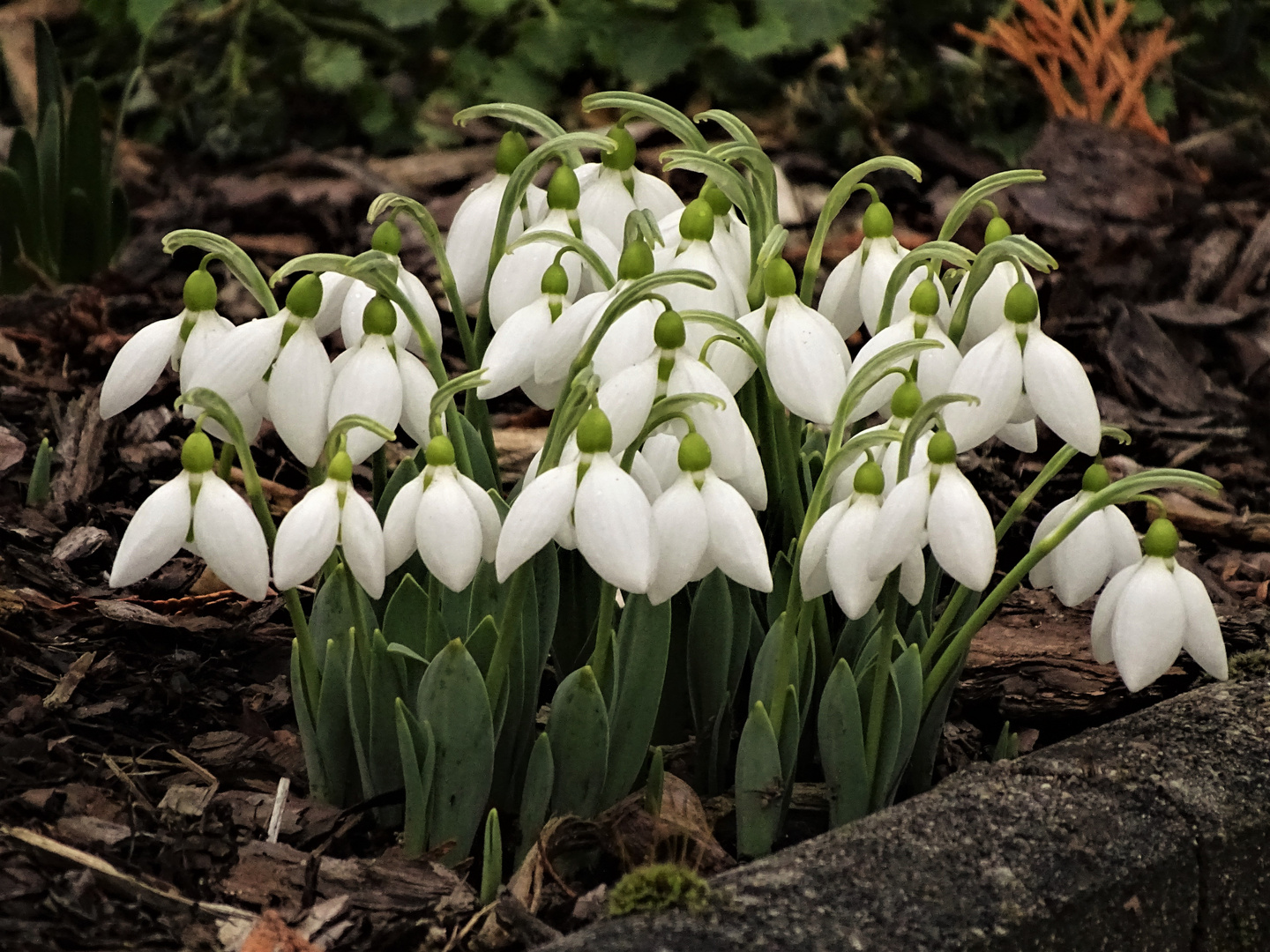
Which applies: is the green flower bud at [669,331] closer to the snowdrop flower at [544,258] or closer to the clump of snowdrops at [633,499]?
the clump of snowdrops at [633,499]

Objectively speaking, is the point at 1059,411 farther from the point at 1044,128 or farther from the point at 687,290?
the point at 1044,128

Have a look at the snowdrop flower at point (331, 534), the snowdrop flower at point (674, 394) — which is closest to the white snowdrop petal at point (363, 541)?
the snowdrop flower at point (331, 534)

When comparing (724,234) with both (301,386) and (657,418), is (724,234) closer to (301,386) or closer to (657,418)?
(657,418)

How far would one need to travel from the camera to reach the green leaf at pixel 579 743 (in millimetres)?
1363

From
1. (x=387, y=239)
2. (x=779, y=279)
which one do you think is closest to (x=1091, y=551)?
(x=779, y=279)

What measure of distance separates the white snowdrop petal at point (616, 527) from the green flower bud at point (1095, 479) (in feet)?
1.42

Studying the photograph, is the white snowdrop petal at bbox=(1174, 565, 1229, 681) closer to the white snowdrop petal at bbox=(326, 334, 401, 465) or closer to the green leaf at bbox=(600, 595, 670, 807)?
the green leaf at bbox=(600, 595, 670, 807)

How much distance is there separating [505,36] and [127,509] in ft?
6.43

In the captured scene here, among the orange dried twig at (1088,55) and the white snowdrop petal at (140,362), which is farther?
the orange dried twig at (1088,55)

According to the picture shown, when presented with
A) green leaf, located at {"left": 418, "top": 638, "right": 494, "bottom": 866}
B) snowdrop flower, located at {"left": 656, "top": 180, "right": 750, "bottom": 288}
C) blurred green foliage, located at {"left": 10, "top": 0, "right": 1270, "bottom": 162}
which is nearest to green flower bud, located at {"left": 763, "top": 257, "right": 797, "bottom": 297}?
snowdrop flower, located at {"left": 656, "top": 180, "right": 750, "bottom": 288}

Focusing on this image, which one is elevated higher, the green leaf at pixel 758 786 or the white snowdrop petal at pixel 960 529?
the white snowdrop petal at pixel 960 529

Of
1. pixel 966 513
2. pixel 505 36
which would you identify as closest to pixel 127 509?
pixel 966 513

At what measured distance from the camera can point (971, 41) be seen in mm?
3883

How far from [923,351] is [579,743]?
1.56 ft
